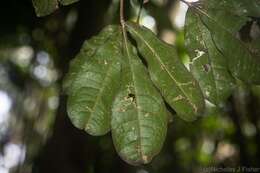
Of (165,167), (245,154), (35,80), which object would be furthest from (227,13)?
(35,80)

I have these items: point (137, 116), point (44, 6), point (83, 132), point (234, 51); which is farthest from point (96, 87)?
point (83, 132)

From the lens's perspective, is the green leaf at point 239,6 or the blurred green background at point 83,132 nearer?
the green leaf at point 239,6

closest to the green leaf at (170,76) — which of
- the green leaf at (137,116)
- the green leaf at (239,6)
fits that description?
the green leaf at (137,116)

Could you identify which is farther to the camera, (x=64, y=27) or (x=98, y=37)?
(x=64, y=27)

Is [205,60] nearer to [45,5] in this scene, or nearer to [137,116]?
[137,116]

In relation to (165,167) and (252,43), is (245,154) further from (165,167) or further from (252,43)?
(252,43)

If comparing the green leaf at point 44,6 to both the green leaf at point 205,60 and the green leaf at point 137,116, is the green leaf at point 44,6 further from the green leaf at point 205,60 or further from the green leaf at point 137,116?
the green leaf at point 205,60
